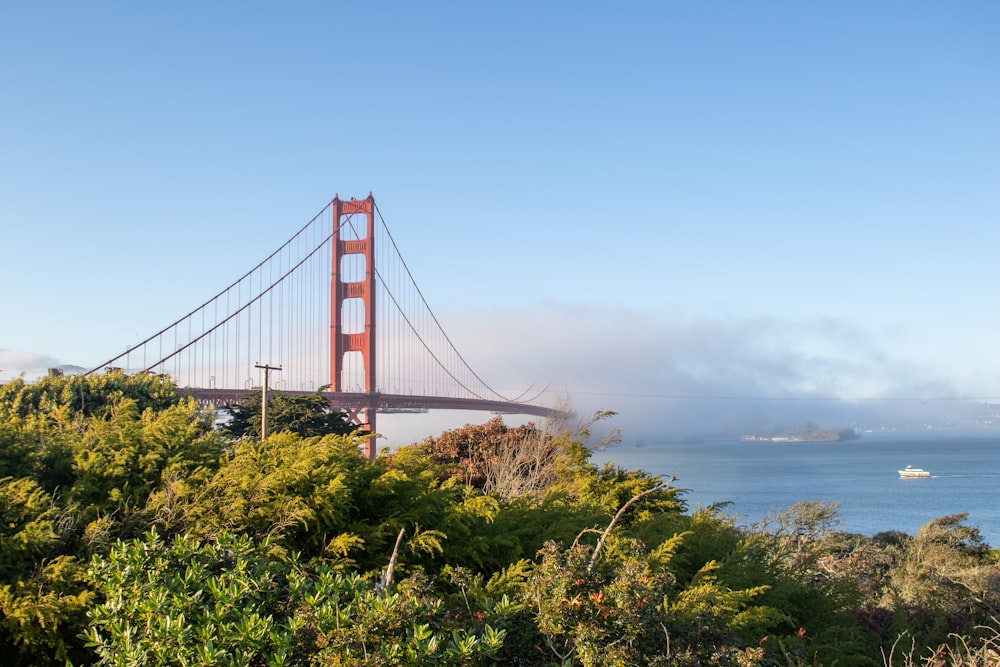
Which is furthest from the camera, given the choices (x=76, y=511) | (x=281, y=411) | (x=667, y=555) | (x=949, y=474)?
(x=949, y=474)

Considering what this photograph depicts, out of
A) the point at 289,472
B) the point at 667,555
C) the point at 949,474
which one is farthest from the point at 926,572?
the point at 949,474

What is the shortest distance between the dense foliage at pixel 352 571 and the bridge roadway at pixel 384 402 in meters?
19.0

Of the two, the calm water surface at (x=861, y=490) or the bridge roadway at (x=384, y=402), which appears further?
the calm water surface at (x=861, y=490)

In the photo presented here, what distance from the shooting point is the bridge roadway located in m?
33.1

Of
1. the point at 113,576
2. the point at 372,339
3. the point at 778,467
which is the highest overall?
the point at 372,339

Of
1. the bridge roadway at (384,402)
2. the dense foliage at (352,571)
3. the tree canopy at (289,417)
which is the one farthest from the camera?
Answer: the bridge roadway at (384,402)

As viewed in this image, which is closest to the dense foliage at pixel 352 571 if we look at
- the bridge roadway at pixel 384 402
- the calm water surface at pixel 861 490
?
the bridge roadway at pixel 384 402

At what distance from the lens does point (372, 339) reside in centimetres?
4719

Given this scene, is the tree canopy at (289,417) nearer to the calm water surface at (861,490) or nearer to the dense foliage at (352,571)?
the dense foliage at (352,571)

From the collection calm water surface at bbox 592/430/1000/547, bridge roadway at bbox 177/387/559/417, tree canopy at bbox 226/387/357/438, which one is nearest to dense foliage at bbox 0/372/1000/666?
tree canopy at bbox 226/387/357/438

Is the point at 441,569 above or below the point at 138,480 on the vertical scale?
below

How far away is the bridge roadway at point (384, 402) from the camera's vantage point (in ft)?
108

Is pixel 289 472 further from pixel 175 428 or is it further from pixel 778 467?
pixel 778 467

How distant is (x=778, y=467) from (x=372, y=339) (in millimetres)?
81418
